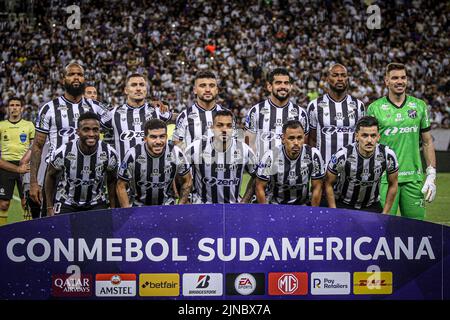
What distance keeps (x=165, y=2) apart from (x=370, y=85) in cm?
786

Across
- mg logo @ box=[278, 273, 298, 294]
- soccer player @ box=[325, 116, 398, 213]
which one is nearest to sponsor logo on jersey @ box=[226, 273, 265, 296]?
mg logo @ box=[278, 273, 298, 294]

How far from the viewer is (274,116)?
7152 mm

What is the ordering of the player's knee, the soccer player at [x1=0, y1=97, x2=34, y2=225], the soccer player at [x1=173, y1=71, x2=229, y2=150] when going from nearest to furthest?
the soccer player at [x1=173, y1=71, x2=229, y2=150], the player's knee, the soccer player at [x1=0, y1=97, x2=34, y2=225]

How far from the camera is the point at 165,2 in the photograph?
2644 centimetres

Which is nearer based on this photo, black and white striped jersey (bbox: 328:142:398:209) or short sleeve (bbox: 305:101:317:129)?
black and white striped jersey (bbox: 328:142:398:209)

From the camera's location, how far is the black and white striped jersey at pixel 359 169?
618 centimetres

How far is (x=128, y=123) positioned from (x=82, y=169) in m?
1.04

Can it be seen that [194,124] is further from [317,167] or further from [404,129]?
[404,129]

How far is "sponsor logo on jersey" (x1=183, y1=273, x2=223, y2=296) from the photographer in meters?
3.92

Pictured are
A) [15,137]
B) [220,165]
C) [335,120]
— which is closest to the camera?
[220,165]

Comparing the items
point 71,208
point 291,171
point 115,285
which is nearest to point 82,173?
point 71,208

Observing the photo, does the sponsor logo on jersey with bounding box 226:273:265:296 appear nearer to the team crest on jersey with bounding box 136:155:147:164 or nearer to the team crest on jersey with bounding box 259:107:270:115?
the team crest on jersey with bounding box 136:155:147:164

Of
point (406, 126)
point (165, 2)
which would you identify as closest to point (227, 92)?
point (165, 2)
